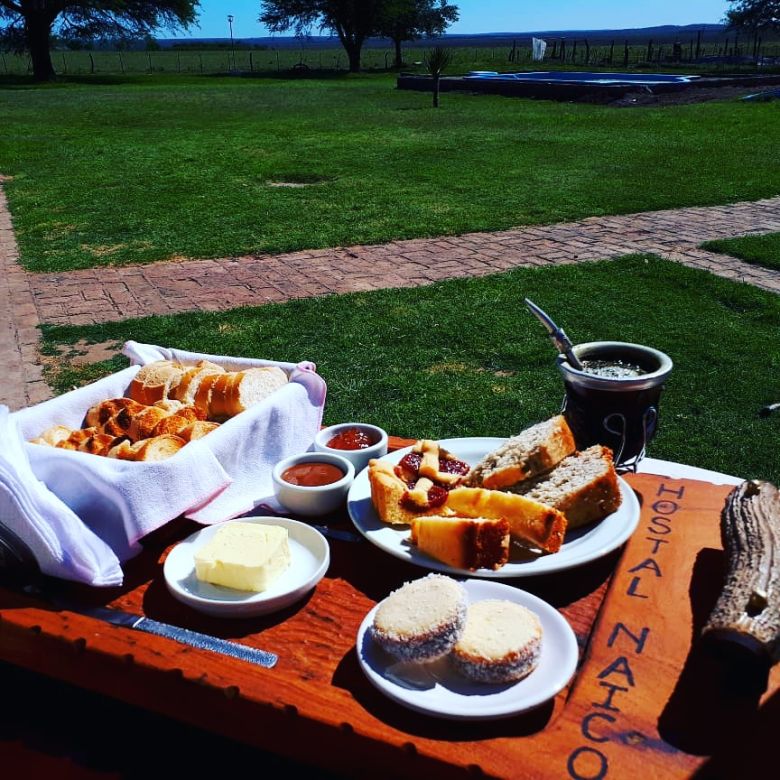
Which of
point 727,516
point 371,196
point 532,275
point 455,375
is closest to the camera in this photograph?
point 727,516

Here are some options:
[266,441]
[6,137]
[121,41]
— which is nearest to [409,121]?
[6,137]

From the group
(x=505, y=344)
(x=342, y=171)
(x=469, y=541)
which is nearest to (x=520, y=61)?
(x=342, y=171)

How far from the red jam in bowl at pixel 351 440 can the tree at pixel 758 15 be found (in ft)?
260

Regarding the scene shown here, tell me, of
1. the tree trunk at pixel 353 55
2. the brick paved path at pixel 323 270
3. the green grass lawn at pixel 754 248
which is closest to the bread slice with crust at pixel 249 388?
the brick paved path at pixel 323 270

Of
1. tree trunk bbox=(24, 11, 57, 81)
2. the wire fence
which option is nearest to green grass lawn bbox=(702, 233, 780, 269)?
the wire fence

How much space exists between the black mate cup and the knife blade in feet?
3.65

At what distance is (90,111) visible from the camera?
2486cm

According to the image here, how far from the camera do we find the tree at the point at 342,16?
56312 mm

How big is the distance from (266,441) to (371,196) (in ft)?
31.8

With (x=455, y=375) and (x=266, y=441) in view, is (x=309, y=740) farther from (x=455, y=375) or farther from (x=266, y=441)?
(x=455, y=375)

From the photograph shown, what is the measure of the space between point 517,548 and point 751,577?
535mm

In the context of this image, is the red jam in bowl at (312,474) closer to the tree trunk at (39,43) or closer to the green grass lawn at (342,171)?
the green grass lawn at (342,171)

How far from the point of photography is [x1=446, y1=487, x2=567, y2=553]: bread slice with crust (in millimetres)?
1882

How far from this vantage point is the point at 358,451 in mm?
2375
